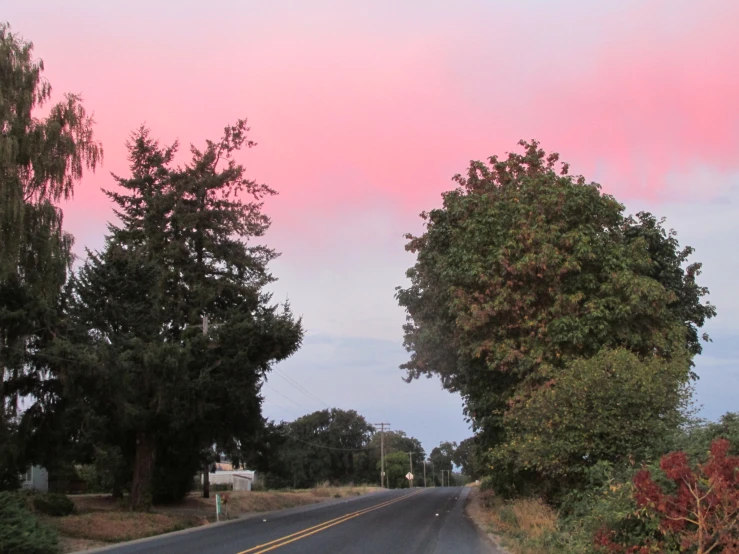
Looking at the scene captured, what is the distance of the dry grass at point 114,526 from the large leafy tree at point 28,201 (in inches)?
125

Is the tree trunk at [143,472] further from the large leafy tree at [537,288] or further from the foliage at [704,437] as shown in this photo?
the foliage at [704,437]

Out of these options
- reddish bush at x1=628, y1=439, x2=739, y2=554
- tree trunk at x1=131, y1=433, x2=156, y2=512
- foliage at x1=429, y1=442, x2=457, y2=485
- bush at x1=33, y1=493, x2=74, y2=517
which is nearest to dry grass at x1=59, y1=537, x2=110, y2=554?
bush at x1=33, y1=493, x2=74, y2=517

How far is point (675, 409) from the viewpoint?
15.9 metres

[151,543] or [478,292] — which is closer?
[151,543]

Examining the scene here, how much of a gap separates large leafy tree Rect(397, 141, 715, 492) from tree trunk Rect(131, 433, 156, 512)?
16411 mm

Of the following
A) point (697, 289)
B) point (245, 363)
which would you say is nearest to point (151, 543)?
point (245, 363)

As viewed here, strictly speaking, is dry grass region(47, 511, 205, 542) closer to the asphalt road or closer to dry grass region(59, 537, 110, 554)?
dry grass region(59, 537, 110, 554)

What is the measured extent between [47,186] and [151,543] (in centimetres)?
1129

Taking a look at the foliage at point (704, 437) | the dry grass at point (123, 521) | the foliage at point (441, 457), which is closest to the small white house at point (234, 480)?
the dry grass at point (123, 521)

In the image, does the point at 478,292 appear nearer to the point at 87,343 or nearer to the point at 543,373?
the point at 543,373

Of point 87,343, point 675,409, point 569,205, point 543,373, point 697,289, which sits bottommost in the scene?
point 675,409

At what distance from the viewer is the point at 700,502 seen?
29.7 ft

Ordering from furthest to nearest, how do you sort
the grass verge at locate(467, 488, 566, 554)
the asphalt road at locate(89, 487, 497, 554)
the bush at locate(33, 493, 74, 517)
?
the bush at locate(33, 493, 74, 517) → the asphalt road at locate(89, 487, 497, 554) → the grass verge at locate(467, 488, 566, 554)

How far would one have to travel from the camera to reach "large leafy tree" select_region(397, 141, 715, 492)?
67.3 ft
